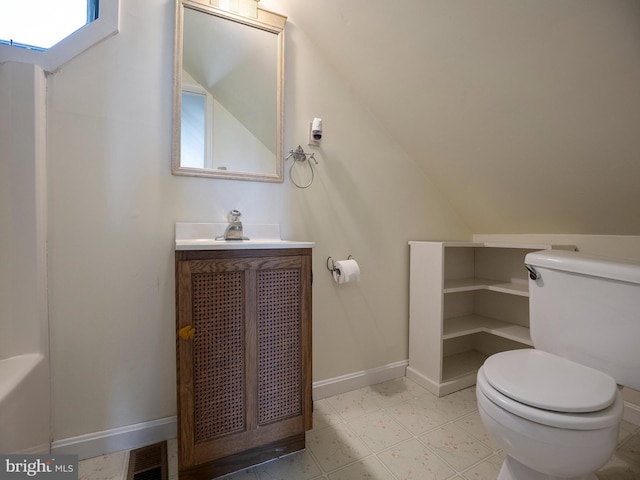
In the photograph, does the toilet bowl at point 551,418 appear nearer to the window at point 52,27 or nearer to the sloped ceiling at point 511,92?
the sloped ceiling at point 511,92

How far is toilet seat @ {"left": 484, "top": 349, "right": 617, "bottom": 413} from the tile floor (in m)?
0.50

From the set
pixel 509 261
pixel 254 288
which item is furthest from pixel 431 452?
pixel 509 261

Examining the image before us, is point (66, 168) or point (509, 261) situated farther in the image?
point (509, 261)

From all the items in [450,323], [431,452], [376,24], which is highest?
[376,24]

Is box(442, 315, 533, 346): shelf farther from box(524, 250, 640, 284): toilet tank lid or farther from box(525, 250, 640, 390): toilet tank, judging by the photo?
box(524, 250, 640, 284): toilet tank lid

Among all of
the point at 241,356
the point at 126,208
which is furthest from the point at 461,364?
the point at 126,208

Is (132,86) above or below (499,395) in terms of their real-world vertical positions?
above

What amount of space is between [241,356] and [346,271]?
723 mm

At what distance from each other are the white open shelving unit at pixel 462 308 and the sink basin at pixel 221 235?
38.2 inches

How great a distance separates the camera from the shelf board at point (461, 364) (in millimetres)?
1820

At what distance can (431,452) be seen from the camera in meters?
1.27

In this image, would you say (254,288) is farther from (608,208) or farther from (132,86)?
(608,208)

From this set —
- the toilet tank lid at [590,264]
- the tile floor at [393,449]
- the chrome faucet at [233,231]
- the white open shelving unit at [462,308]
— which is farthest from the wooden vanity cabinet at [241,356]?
the toilet tank lid at [590,264]

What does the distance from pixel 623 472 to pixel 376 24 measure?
7.31ft
